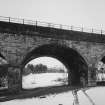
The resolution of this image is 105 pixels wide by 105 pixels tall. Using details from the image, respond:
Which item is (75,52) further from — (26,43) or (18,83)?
(18,83)

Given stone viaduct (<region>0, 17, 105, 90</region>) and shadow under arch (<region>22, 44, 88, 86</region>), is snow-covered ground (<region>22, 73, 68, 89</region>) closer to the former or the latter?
shadow under arch (<region>22, 44, 88, 86</region>)

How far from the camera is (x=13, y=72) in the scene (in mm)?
13047

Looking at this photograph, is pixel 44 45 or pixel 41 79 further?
pixel 41 79

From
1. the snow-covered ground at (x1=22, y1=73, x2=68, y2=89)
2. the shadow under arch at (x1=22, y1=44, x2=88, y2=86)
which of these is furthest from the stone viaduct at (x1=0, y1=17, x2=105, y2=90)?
the snow-covered ground at (x1=22, y1=73, x2=68, y2=89)

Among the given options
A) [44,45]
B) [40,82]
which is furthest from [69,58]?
[40,82]

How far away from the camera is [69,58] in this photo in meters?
19.9

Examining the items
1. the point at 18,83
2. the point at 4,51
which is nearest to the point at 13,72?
the point at 18,83

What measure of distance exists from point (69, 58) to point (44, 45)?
618 centimetres

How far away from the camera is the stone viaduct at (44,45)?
13.0 metres

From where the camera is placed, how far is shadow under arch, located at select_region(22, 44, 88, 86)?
1628 cm

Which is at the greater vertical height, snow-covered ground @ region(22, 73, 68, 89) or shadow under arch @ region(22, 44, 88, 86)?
shadow under arch @ region(22, 44, 88, 86)

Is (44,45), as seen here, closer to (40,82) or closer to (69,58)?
(69,58)

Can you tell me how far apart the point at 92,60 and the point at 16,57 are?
358 inches

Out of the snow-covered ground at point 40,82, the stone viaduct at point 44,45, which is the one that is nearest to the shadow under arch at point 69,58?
the stone viaduct at point 44,45
